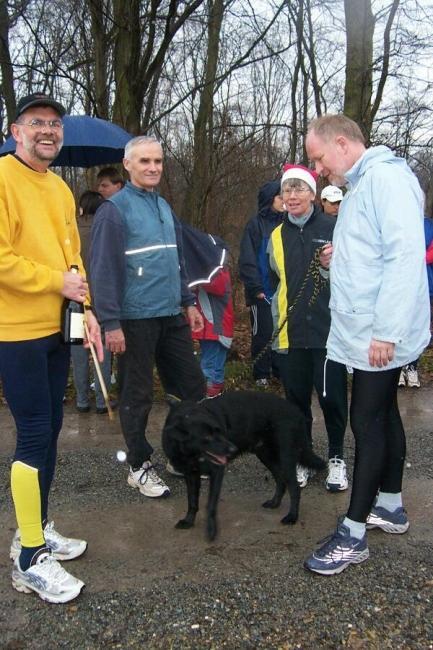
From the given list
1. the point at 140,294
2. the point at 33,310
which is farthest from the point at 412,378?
the point at 33,310

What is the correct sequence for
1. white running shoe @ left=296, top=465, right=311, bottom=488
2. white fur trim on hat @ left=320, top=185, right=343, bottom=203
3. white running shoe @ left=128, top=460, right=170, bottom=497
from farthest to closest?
white fur trim on hat @ left=320, top=185, right=343, bottom=203 < white running shoe @ left=296, top=465, right=311, bottom=488 < white running shoe @ left=128, top=460, right=170, bottom=497

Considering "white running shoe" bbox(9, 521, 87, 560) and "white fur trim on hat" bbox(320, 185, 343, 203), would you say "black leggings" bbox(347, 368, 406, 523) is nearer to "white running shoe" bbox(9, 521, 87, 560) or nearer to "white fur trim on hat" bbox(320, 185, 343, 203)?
"white running shoe" bbox(9, 521, 87, 560)

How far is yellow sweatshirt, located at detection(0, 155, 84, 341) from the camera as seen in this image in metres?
2.38

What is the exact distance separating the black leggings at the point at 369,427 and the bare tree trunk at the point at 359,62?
6.47 m

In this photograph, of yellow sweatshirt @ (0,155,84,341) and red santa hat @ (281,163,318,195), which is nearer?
yellow sweatshirt @ (0,155,84,341)

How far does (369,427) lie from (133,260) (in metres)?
1.69

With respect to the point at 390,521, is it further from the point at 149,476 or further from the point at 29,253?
the point at 29,253

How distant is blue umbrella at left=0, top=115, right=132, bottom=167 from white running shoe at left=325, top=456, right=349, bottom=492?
3.76 meters

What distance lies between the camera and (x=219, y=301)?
5.62 m

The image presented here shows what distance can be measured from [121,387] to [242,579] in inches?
57.4

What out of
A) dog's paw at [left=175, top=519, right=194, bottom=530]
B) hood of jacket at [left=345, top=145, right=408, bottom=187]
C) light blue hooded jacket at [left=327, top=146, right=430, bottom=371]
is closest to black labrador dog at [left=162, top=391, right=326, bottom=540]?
dog's paw at [left=175, top=519, right=194, bottom=530]

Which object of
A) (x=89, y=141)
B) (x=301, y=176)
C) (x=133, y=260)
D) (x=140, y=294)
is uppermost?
(x=89, y=141)

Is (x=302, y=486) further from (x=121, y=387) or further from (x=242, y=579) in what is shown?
(x=121, y=387)

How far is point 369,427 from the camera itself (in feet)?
9.02
